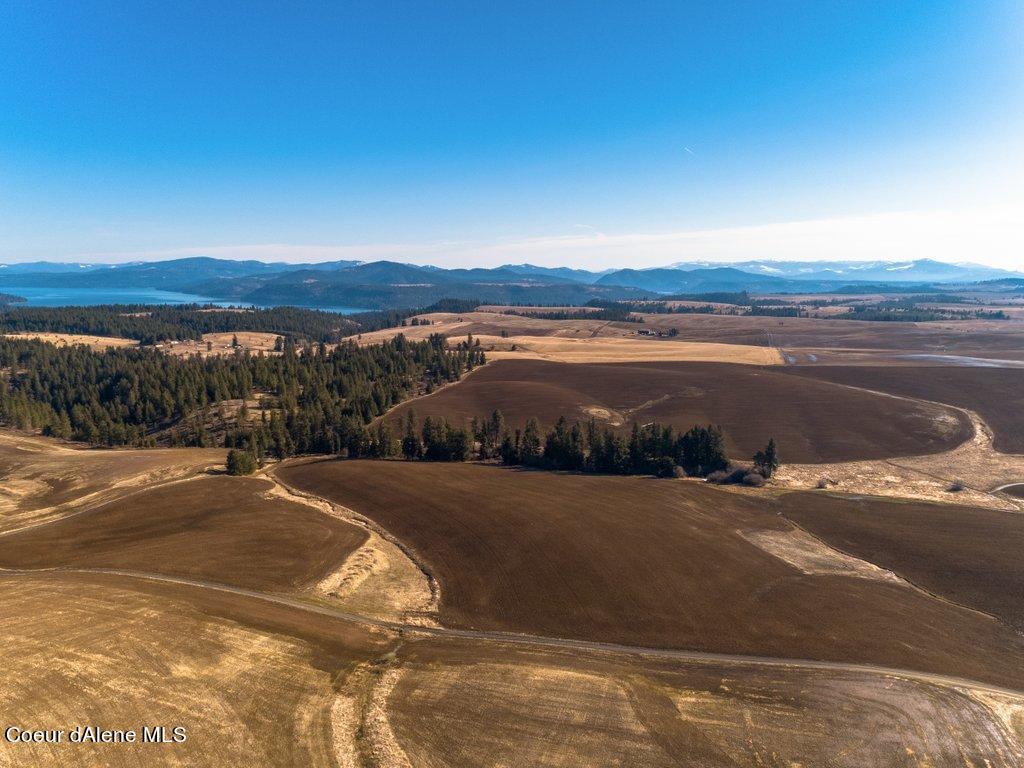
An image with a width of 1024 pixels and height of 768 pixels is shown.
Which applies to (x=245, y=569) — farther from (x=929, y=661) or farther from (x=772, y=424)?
(x=772, y=424)

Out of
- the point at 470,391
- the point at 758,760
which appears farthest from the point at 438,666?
the point at 470,391

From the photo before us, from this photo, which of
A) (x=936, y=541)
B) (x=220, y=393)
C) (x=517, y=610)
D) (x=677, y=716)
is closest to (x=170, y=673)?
(x=517, y=610)

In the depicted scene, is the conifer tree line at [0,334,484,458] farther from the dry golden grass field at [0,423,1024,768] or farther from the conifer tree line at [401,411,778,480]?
the dry golden grass field at [0,423,1024,768]

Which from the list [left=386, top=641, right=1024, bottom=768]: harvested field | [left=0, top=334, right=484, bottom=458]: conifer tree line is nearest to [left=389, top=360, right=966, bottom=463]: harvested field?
[left=0, top=334, right=484, bottom=458]: conifer tree line

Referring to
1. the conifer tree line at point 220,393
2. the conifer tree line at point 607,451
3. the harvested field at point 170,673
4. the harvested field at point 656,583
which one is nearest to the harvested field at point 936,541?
the harvested field at point 656,583

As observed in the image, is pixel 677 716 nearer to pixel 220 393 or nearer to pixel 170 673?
pixel 170 673

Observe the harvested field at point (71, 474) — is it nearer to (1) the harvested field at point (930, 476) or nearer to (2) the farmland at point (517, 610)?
(2) the farmland at point (517, 610)
